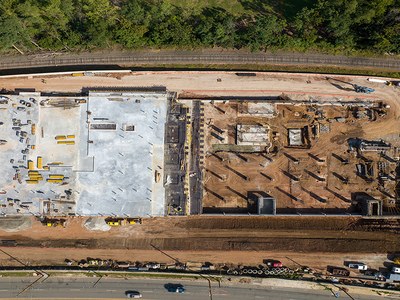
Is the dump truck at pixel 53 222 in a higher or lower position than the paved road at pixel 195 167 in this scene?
lower

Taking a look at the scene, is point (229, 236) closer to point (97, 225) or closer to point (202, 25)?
point (97, 225)

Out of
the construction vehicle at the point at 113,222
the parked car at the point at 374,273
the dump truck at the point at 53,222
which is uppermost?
the construction vehicle at the point at 113,222

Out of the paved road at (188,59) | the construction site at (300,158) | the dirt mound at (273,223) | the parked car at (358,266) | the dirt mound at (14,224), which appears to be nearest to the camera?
the parked car at (358,266)

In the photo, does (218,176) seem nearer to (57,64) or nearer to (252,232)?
(252,232)

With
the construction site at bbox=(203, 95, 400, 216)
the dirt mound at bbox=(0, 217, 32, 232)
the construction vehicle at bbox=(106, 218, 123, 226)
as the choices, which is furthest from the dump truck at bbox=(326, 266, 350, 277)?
the dirt mound at bbox=(0, 217, 32, 232)

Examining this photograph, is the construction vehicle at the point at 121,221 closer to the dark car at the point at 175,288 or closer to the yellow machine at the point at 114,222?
the yellow machine at the point at 114,222

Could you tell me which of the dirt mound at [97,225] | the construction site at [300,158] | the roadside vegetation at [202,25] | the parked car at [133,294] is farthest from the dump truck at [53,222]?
the roadside vegetation at [202,25]

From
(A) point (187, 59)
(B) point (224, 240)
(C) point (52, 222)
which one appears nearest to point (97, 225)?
(C) point (52, 222)
